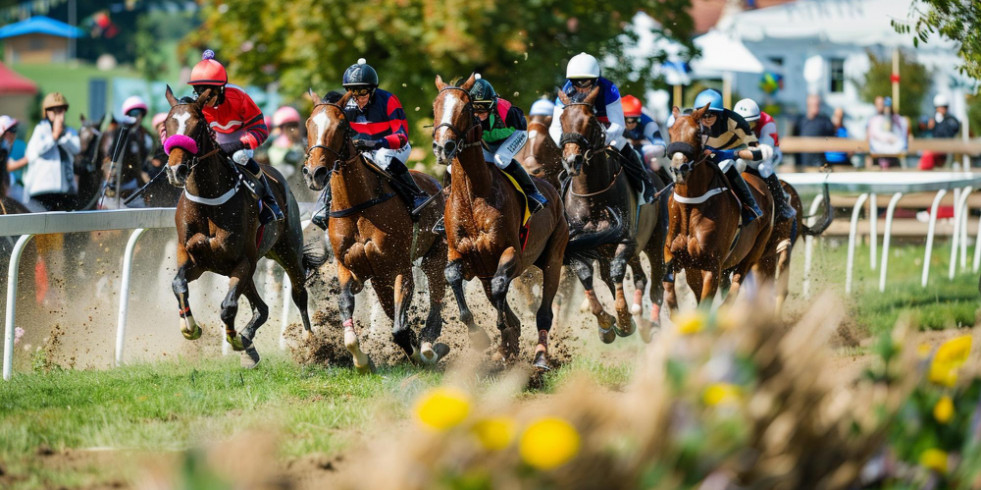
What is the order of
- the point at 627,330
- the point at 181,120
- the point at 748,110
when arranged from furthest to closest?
the point at 748,110, the point at 627,330, the point at 181,120

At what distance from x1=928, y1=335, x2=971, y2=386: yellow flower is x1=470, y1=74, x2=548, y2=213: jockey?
4445 mm

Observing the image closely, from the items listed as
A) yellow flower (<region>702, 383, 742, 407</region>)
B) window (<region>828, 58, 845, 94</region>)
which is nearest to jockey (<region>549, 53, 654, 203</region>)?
yellow flower (<region>702, 383, 742, 407</region>)

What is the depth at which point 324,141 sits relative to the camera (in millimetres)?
7992

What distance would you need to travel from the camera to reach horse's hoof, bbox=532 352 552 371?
8296mm

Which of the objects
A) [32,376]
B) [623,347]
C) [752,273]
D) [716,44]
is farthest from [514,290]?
[716,44]

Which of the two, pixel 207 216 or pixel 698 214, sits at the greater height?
pixel 698 214

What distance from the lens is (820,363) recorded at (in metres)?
3.64

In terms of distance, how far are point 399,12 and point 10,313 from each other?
10713mm

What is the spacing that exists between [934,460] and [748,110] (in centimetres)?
731

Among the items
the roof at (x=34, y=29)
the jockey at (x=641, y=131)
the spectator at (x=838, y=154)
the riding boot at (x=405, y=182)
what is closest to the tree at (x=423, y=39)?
the spectator at (x=838, y=154)

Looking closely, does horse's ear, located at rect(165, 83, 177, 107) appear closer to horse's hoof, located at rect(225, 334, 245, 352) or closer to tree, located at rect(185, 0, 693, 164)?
horse's hoof, located at rect(225, 334, 245, 352)

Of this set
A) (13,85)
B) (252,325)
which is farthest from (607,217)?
(13,85)

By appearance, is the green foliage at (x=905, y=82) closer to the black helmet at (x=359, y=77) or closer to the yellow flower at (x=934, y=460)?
the black helmet at (x=359, y=77)

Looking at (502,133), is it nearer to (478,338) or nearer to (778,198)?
(478,338)
